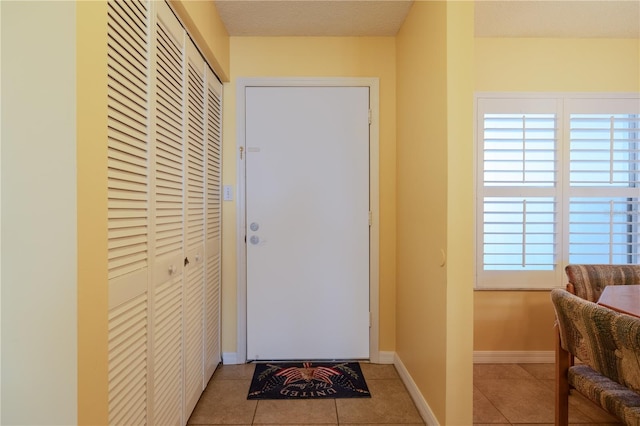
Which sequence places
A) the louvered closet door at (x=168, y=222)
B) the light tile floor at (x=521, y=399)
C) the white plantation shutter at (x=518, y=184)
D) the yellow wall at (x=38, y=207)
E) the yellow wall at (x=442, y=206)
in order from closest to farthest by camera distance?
the yellow wall at (x=38, y=207), the louvered closet door at (x=168, y=222), the yellow wall at (x=442, y=206), the light tile floor at (x=521, y=399), the white plantation shutter at (x=518, y=184)

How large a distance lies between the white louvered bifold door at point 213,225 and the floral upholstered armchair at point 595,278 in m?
2.13

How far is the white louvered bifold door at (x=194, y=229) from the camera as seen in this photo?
1.63 metres

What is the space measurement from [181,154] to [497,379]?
250 cm

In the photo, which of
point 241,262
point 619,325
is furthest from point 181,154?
point 619,325

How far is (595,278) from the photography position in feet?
5.51

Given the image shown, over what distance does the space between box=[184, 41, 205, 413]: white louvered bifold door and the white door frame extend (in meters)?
0.40

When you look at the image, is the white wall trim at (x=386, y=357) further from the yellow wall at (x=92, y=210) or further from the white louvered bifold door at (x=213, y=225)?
the yellow wall at (x=92, y=210)

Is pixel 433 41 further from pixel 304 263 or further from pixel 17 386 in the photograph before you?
pixel 17 386

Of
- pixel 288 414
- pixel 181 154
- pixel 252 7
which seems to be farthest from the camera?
pixel 252 7

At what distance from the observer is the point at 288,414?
172 centimetres

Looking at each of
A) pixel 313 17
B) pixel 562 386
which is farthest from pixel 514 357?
pixel 313 17

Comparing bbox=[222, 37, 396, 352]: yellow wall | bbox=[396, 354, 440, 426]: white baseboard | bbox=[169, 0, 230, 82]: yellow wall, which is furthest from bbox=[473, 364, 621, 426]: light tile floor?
bbox=[169, 0, 230, 82]: yellow wall

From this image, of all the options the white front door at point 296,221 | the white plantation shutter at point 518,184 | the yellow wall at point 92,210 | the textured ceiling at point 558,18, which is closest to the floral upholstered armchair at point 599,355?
the white plantation shutter at point 518,184

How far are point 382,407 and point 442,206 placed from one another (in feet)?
4.05
